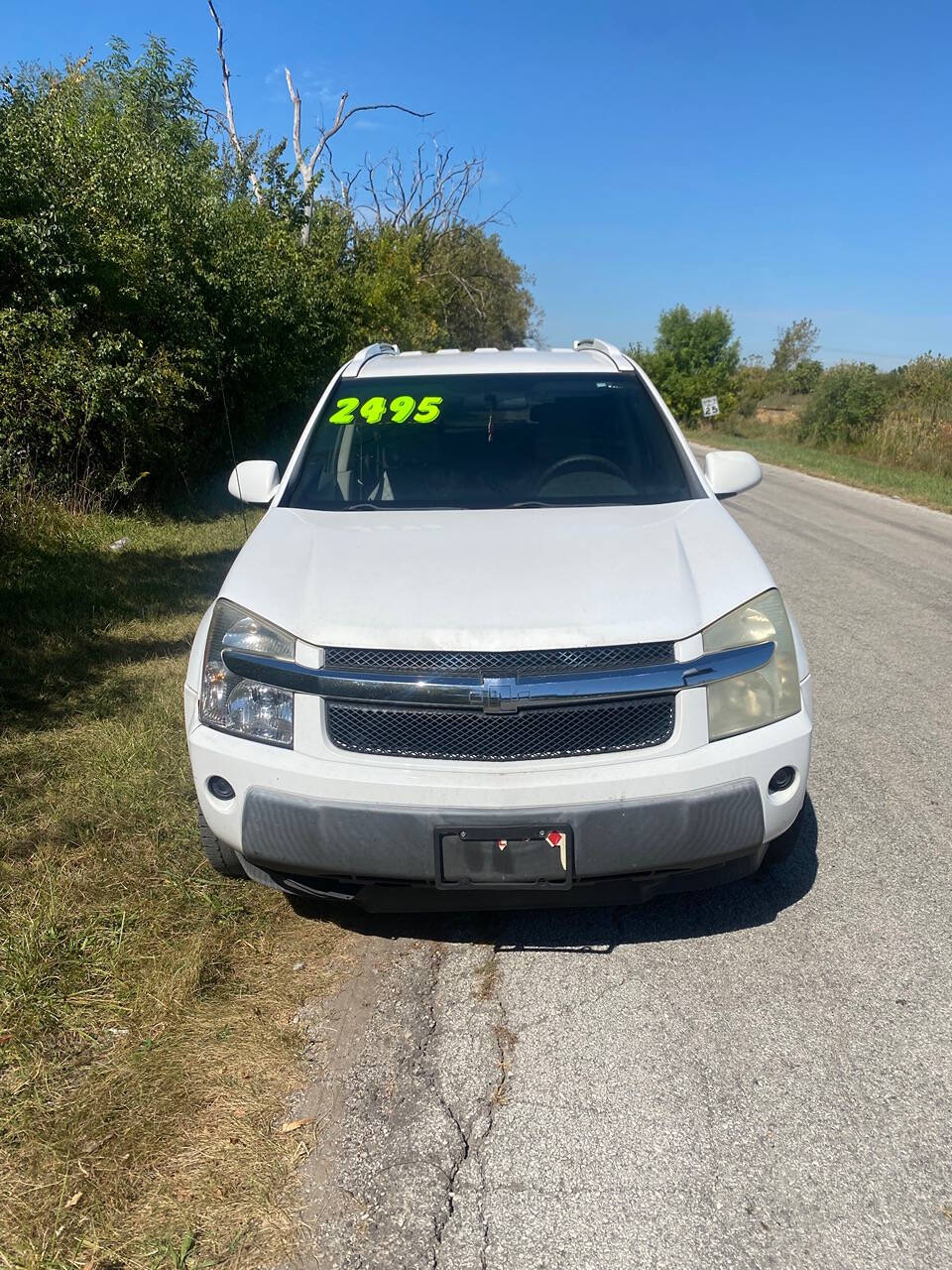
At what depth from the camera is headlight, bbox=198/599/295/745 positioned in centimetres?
271

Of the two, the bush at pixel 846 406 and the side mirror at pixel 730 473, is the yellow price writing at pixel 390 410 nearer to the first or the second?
the side mirror at pixel 730 473

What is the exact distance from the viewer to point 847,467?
24.0m

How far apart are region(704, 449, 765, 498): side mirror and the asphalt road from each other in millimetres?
1394

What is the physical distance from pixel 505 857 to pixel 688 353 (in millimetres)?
59900

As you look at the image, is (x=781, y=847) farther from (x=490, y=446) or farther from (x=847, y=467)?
(x=847, y=467)

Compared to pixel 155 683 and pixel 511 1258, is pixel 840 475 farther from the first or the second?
pixel 511 1258

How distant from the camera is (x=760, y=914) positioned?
3.26 m

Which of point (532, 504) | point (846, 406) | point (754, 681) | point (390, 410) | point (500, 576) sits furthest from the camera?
point (846, 406)

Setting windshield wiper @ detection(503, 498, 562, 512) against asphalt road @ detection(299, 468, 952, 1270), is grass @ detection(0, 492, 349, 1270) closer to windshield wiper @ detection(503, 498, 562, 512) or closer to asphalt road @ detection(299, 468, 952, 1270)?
asphalt road @ detection(299, 468, 952, 1270)

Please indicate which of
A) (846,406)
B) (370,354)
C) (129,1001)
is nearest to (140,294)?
(370,354)

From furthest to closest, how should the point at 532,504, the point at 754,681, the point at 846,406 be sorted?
the point at 846,406, the point at 532,504, the point at 754,681

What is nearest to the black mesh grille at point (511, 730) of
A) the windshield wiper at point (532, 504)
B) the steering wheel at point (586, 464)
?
the windshield wiper at point (532, 504)

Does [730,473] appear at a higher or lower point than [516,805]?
higher

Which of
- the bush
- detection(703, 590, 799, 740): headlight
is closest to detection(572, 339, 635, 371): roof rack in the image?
detection(703, 590, 799, 740): headlight
